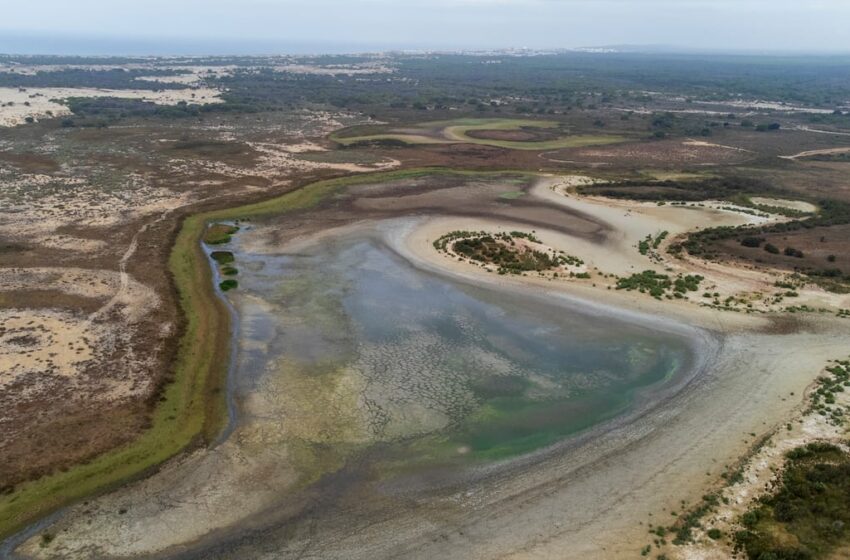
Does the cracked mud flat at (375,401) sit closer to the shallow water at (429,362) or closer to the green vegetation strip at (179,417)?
the shallow water at (429,362)

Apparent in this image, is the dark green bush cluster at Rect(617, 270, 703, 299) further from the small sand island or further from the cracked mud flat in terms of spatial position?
the cracked mud flat

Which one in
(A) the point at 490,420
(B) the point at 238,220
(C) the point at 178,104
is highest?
(C) the point at 178,104

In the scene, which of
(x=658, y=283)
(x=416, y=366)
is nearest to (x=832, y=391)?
(x=658, y=283)

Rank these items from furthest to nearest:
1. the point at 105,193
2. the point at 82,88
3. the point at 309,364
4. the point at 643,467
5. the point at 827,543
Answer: the point at 82,88 < the point at 105,193 < the point at 309,364 < the point at 643,467 < the point at 827,543

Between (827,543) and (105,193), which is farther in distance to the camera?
(105,193)

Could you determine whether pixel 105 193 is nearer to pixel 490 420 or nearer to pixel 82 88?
pixel 490 420

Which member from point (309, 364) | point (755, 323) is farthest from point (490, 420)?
point (755, 323)

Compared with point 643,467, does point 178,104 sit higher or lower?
higher

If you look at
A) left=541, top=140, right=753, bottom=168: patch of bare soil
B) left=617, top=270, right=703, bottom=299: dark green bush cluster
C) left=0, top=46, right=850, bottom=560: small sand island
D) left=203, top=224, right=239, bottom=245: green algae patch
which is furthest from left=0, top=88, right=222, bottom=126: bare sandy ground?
left=617, top=270, right=703, bottom=299: dark green bush cluster
